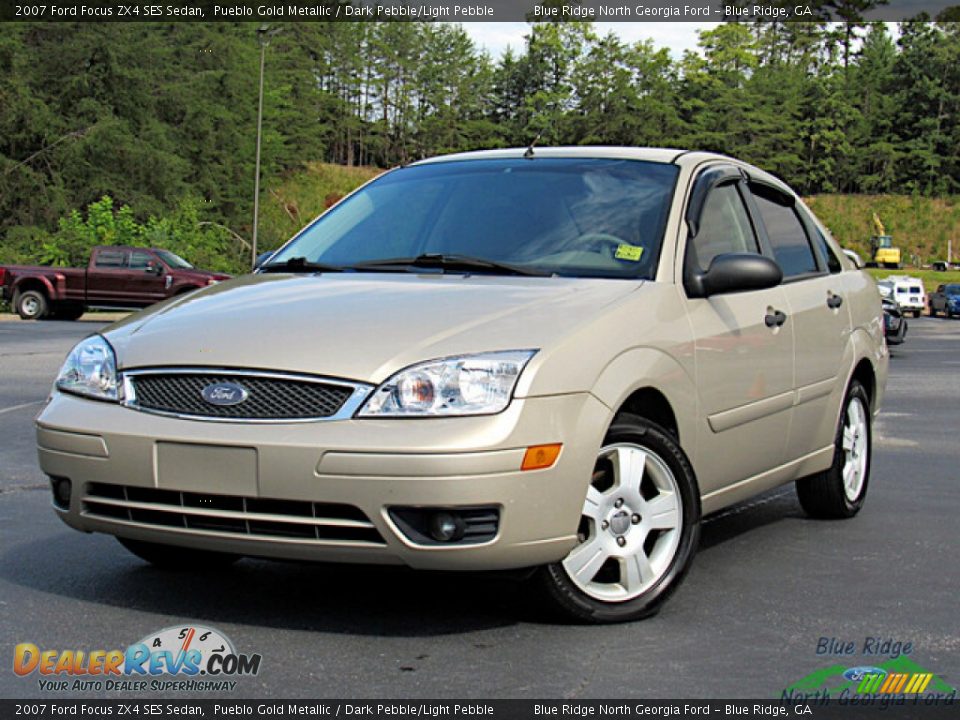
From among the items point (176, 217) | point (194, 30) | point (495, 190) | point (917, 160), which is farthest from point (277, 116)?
point (495, 190)

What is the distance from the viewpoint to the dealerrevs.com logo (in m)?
3.80

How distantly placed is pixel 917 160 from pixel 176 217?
71103 millimetres

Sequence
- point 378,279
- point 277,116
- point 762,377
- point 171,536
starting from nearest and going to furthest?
point 171,536 → point 378,279 → point 762,377 → point 277,116

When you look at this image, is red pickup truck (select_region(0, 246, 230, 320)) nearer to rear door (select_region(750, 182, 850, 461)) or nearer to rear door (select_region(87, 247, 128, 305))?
rear door (select_region(87, 247, 128, 305))

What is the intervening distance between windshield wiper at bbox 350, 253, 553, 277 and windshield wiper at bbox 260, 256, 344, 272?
4.1 inches

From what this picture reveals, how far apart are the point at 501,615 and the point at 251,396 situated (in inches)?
45.3

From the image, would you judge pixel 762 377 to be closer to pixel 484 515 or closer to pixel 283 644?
pixel 484 515

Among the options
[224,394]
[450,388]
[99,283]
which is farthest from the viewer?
[99,283]

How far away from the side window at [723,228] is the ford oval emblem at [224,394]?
2.00 metres

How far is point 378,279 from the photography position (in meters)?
5.07

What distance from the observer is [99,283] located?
104ft

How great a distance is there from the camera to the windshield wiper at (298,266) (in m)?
5.45

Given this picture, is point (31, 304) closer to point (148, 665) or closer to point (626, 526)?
point (626, 526)
